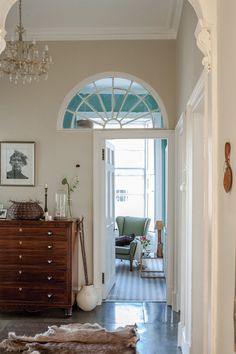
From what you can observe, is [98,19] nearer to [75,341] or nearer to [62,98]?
[62,98]

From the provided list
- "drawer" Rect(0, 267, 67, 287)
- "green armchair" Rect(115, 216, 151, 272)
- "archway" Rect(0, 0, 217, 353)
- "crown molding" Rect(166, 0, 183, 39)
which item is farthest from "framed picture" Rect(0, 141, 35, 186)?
"archway" Rect(0, 0, 217, 353)

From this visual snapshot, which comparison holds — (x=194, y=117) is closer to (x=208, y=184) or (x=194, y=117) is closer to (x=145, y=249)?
(x=208, y=184)

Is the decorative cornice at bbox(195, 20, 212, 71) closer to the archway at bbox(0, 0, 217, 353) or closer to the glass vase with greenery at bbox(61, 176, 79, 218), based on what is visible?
the archway at bbox(0, 0, 217, 353)

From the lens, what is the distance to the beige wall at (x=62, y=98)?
518 centimetres

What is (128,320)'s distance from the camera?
445cm

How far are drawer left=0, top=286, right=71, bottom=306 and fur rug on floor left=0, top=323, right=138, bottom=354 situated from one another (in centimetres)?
50

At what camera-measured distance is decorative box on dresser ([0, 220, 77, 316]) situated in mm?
4621

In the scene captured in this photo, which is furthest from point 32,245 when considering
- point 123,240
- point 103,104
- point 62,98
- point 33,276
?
point 123,240

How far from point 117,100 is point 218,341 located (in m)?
3.94

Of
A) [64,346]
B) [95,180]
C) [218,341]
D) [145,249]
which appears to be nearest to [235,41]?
[218,341]

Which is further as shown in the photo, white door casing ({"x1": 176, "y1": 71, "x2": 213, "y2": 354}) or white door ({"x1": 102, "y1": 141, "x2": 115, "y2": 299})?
white door ({"x1": 102, "y1": 141, "x2": 115, "y2": 299})

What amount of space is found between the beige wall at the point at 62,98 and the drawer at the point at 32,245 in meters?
0.61

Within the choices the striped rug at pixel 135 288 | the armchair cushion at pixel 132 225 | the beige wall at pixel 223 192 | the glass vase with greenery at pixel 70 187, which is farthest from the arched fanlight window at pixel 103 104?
the beige wall at pixel 223 192

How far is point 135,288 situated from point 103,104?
265cm
